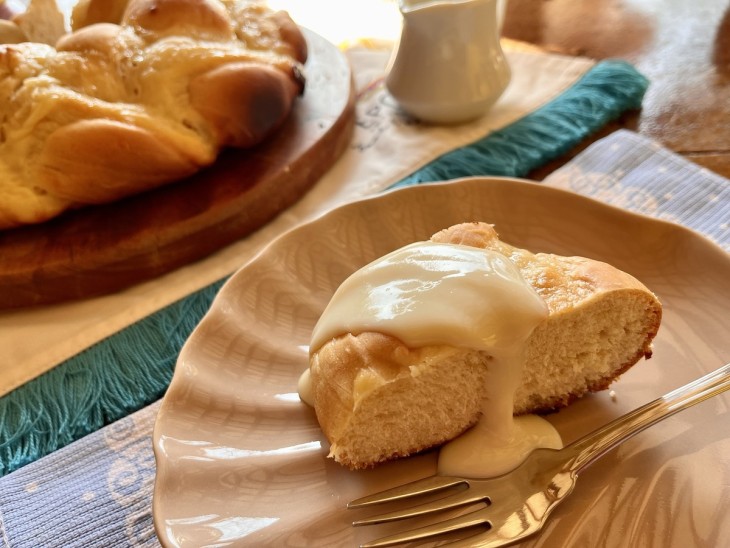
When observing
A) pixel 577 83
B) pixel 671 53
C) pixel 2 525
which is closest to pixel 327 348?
pixel 2 525

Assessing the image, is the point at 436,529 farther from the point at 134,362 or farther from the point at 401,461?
the point at 134,362

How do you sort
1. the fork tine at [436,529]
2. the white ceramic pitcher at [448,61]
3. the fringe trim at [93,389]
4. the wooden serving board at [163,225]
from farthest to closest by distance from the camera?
1. the white ceramic pitcher at [448,61]
2. the wooden serving board at [163,225]
3. the fringe trim at [93,389]
4. the fork tine at [436,529]

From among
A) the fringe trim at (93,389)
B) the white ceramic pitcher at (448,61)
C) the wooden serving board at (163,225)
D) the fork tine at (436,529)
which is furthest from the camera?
the white ceramic pitcher at (448,61)

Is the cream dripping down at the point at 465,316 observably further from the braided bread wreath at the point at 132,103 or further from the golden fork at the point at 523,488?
the braided bread wreath at the point at 132,103

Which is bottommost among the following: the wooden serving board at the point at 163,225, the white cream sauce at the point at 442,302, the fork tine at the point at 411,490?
the wooden serving board at the point at 163,225

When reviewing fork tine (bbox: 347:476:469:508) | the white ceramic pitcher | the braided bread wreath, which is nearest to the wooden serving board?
the braided bread wreath

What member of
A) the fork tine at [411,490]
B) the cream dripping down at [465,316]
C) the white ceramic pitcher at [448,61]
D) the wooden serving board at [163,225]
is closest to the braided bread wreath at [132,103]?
the wooden serving board at [163,225]
